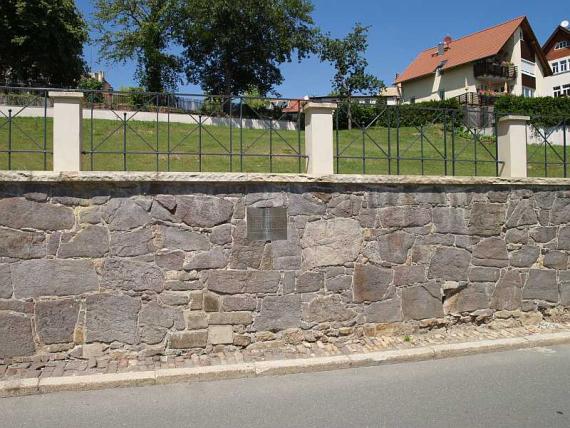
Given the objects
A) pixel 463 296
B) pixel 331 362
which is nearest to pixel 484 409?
pixel 331 362

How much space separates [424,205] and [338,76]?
34.0 metres

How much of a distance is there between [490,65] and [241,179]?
4296cm

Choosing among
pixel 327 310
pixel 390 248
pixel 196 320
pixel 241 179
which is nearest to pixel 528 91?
pixel 390 248

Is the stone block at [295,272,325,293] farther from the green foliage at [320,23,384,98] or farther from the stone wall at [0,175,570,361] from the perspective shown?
the green foliage at [320,23,384,98]

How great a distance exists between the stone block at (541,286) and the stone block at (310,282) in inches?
120

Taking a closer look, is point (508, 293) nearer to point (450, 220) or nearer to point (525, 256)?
point (525, 256)

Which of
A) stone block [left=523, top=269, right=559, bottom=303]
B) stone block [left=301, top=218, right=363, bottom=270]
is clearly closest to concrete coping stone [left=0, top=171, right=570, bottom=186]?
stone block [left=301, top=218, right=363, bottom=270]

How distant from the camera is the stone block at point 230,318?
5414mm

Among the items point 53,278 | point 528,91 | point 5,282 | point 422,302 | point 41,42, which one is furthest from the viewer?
point 528,91

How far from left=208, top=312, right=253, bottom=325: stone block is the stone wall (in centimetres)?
1

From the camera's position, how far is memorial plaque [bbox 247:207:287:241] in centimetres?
554

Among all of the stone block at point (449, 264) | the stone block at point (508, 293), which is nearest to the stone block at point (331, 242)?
the stone block at point (449, 264)

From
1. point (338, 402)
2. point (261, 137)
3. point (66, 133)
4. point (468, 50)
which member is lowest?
point (338, 402)

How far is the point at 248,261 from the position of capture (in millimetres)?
5539
